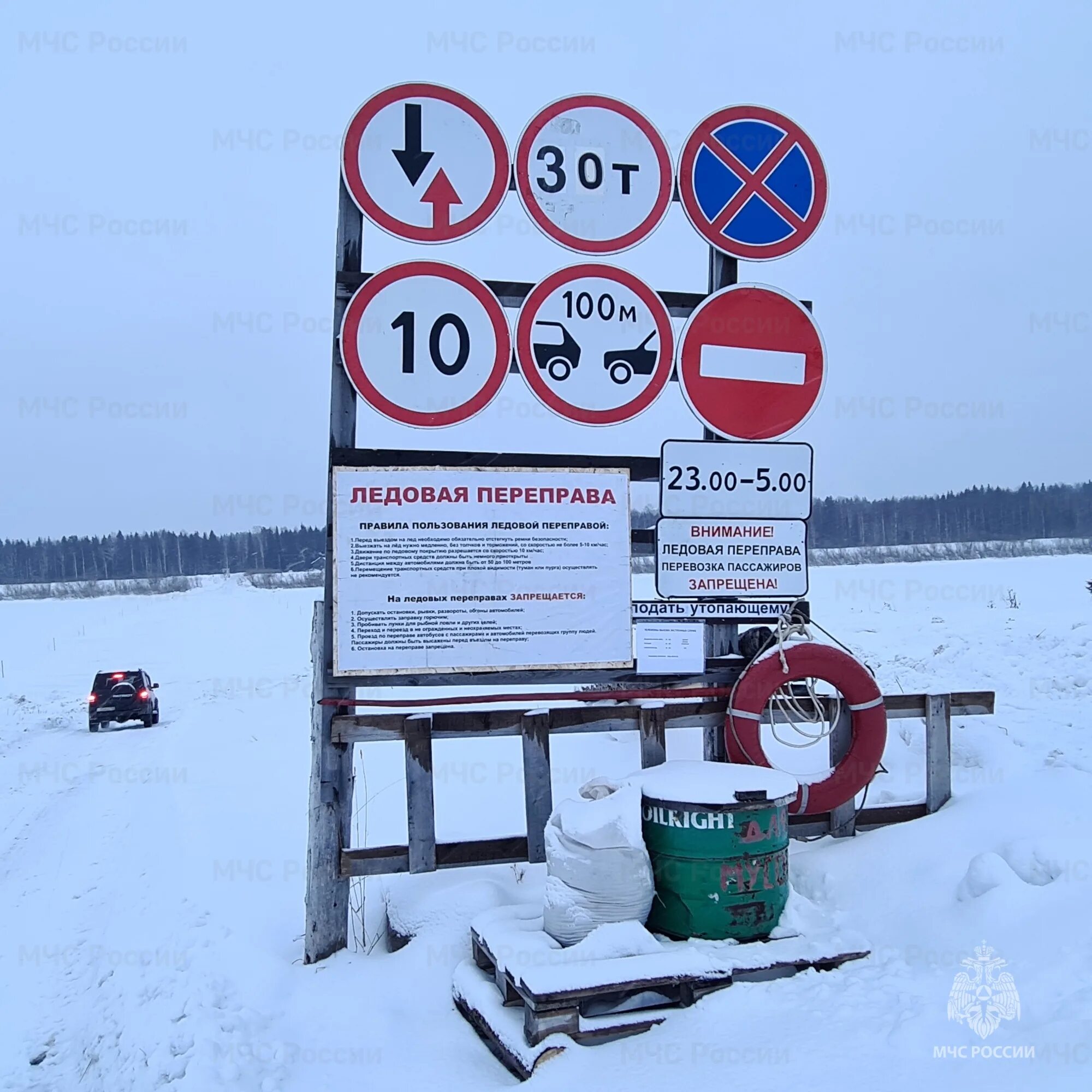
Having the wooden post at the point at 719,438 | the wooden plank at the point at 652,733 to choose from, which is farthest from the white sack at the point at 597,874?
the wooden post at the point at 719,438

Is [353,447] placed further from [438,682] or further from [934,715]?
[934,715]

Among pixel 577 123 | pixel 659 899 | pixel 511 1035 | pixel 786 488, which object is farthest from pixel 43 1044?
pixel 577 123

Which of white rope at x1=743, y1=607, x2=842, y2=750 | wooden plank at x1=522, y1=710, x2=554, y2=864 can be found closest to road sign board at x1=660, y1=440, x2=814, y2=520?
white rope at x1=743, y1=607, x2=842, y2=750

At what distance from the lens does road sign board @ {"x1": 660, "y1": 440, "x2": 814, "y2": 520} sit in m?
A: 5.23

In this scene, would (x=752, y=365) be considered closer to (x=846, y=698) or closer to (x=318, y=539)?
(x=846, y=698)

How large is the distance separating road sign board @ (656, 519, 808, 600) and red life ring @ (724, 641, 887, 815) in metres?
0.46

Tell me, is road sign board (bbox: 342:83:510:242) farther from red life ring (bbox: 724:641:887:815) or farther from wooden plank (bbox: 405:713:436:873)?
red life ring (bbox: 724:641:887:815)

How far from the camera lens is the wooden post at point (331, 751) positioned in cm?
448

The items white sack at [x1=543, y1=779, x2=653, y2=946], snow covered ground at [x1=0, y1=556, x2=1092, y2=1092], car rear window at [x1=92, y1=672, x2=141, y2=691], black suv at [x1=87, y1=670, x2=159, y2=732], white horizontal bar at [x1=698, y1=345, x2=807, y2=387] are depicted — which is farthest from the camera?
car rear window at [x1=92, y1=672, x2=141, y2=691]

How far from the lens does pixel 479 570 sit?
4.87 m

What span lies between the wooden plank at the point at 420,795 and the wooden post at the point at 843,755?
2.18 meters

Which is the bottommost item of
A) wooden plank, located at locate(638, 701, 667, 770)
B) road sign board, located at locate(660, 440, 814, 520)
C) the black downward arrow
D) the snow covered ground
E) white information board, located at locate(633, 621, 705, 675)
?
the snow covered ground

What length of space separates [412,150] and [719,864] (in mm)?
3828

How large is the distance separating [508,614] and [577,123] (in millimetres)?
2743
